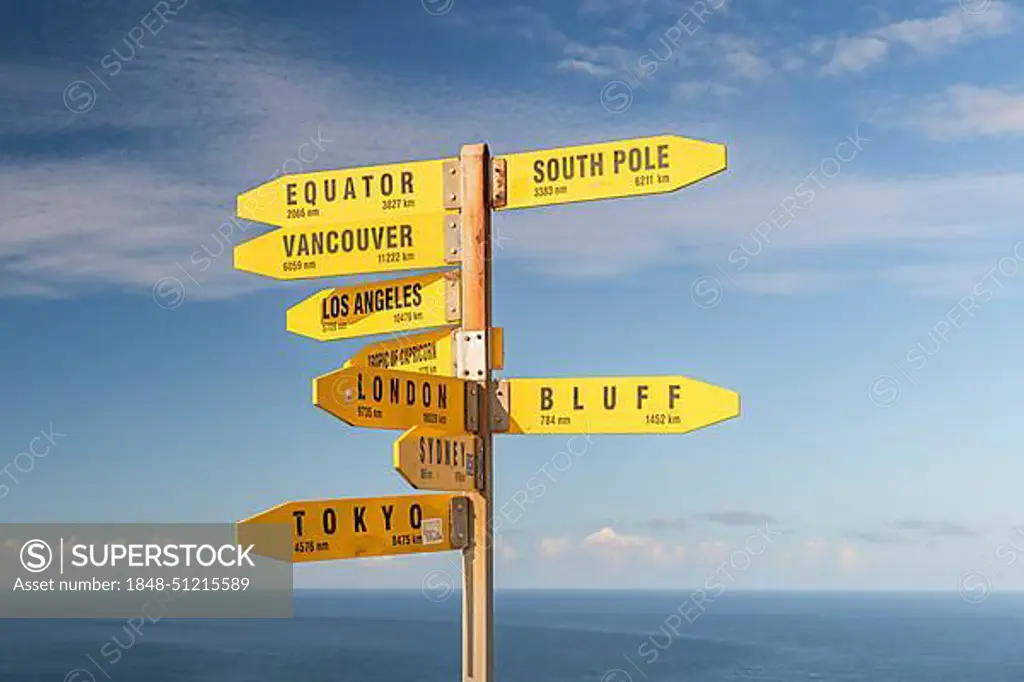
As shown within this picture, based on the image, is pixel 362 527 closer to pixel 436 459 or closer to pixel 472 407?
pixel 436 459

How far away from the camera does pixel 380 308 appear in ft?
22.5

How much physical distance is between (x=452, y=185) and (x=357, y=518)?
6.59ft

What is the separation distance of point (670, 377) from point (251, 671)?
77.3 meters

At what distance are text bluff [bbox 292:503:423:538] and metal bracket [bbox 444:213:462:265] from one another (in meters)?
1.42

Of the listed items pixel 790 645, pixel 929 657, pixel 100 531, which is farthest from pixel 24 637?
pixel 100 531

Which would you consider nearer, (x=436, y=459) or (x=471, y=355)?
(x=436, y=459)

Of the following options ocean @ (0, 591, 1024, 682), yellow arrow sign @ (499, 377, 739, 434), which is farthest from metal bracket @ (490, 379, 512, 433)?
ocean @ (0, 591, 1024, 682)

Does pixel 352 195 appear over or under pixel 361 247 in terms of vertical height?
over

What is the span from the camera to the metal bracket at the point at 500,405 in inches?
258

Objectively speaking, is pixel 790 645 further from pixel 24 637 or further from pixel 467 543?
pixel 467 543

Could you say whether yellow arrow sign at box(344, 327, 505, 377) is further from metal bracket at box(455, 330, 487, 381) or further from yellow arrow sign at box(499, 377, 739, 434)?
yellow arrow sign at box(499, 377, 739, 434)

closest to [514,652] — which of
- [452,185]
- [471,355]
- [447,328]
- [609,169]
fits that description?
[447,328]

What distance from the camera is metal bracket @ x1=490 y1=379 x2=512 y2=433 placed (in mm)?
6562

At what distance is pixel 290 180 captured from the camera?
23.2 feet
